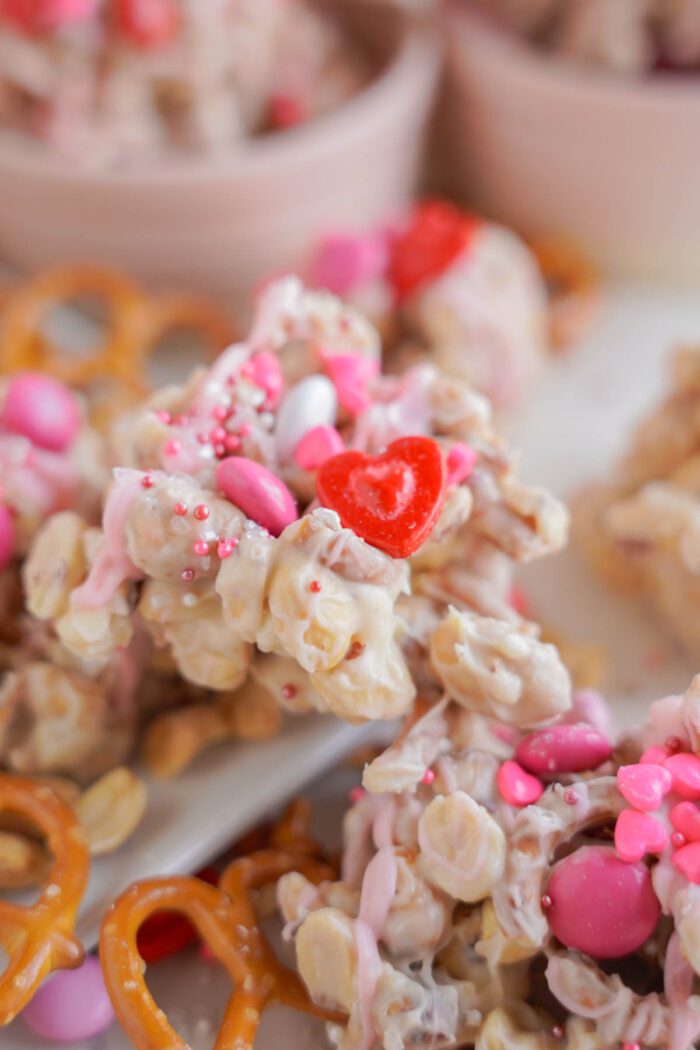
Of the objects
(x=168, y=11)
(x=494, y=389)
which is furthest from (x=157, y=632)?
(x=168, y=11)

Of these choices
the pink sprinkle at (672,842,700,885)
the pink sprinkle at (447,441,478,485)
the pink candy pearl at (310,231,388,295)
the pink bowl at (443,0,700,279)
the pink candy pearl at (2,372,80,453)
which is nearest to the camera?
the pink sprinkle at (672,842,700,885)

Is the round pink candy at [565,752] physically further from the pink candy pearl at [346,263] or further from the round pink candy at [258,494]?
the pink candy pearl at [346,263]

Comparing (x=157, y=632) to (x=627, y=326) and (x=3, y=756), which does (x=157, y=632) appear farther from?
(x=627, y=326)

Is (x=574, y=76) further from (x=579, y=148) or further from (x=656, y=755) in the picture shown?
(x=656, y=755)

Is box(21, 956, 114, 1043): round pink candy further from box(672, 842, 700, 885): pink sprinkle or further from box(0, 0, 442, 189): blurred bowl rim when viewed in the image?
box(0, 0, 442, 189): blurred bowl rim

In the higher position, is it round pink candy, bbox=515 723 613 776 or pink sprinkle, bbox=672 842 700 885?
pink sprinkle, bbox=672 842 700 885

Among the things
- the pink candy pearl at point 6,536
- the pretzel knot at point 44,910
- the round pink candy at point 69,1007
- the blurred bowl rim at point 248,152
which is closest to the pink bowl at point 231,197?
the blurred bowl rim at point 248,152

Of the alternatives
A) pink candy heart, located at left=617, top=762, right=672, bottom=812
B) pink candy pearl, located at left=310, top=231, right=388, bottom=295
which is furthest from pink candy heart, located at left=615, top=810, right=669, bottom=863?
pink candy pearl, located at left=310, top=231, right=388, bottom=295
